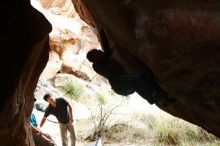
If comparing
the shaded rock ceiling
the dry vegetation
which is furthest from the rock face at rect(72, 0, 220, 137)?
the dry vegetation

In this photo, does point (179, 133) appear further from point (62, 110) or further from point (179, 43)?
point (179, 43)

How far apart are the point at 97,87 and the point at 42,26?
1429 cm

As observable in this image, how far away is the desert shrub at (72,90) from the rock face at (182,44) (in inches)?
548

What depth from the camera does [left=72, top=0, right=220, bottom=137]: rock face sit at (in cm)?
410

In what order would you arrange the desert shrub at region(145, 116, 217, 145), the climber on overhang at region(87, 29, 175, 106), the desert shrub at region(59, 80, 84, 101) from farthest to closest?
the desert shrub at region(59, 80, 84, 101) < the desert shrub at region(145, 116, 217, 145) < the climber on overhang at region(87, 29, 175, 106)

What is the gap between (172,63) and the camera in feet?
14.2

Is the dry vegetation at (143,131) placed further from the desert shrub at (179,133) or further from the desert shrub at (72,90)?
the desert shrub at (72,90)

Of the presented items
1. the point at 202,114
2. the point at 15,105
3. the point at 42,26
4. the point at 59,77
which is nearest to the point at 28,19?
the point at 42,26

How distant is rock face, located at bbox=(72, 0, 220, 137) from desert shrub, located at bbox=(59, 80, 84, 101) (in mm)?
13925

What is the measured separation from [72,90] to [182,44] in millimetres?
14634

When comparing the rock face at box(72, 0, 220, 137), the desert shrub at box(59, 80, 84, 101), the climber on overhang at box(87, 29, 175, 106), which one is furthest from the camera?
the desert shrub at box(59, 80, 84, 101)

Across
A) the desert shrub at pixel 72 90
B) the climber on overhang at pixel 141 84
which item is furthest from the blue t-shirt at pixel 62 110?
the desert shrub at pixel 72 90

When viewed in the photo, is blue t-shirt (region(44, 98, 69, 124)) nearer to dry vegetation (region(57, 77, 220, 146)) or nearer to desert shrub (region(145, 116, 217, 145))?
dry vegetation (region(57, 77, 220, 146))

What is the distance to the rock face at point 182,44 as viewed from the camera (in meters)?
4.10
